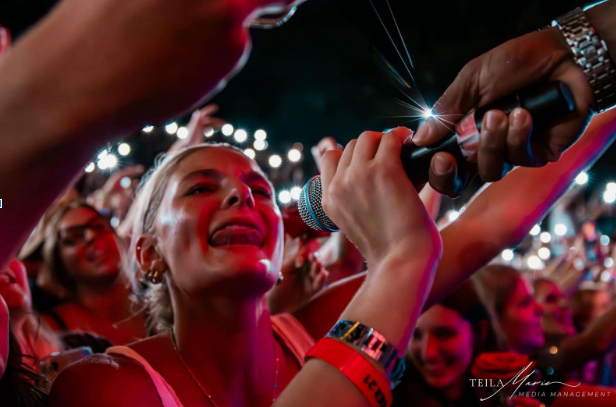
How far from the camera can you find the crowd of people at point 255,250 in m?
0.41

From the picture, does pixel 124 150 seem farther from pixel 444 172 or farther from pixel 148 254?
pixel 444 172

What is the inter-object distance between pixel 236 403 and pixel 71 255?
1.75m

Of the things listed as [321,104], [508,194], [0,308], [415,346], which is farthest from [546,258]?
[0,308]

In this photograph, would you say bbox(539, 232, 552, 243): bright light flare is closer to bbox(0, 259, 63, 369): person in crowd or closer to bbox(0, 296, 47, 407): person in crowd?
bbox(0, 259, 63, 369): person in crowd

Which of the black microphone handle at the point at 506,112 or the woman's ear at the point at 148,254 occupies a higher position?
the black microphone handle at the point at 506,112

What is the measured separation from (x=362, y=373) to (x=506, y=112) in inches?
18.7

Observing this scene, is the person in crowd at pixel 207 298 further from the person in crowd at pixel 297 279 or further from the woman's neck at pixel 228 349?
the person in crowd at pixel 297 279

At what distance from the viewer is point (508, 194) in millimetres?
1517

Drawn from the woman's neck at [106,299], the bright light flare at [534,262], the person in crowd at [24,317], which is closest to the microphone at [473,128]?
the person in crowd at [24,317]

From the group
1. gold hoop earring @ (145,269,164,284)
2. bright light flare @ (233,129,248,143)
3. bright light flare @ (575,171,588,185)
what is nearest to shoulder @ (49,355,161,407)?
gold hoop earring @ (145,269,164,284)

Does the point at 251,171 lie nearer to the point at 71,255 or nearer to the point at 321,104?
the point at 71,255

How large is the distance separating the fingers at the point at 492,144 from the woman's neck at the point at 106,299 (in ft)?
8.15

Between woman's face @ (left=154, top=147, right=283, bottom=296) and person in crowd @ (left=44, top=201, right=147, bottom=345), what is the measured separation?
50.0 inches

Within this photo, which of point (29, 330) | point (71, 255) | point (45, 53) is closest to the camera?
point (45, 53)
